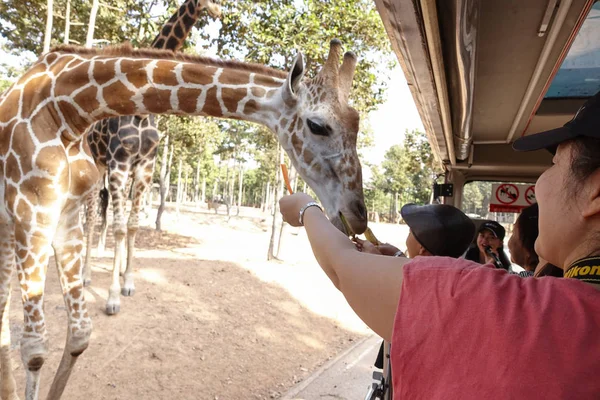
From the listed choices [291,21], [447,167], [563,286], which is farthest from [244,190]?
[563,286]

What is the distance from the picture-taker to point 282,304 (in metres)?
7.41

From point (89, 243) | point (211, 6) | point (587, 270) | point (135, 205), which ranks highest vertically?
point (211, 6)

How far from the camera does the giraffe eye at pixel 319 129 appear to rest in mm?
2461

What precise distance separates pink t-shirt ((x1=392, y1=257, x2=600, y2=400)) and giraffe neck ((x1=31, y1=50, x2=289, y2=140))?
195 cm

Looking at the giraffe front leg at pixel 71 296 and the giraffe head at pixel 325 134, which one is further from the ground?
the giraffe head at pixel 325 134

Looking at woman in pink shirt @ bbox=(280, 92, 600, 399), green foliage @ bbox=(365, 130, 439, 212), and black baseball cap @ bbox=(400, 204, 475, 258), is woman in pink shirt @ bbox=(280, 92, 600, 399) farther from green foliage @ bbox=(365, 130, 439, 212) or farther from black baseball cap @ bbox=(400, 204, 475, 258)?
green foliage @ bbox=(365, 130, 439, 212)

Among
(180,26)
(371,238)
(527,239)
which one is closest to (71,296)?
(371,238)

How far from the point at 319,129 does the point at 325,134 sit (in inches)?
1.9

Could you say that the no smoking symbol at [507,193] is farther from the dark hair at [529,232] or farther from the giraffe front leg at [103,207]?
the giraffe front leg at [103,207]

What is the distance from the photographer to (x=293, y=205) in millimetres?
1544

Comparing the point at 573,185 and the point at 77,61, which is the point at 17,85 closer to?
the point at 77,61

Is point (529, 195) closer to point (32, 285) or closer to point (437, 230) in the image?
point (437, 230)

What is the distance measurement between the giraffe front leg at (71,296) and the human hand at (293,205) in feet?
7.21

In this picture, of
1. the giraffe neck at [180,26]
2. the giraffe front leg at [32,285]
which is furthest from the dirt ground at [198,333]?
the giraffe neck at [180,26]
